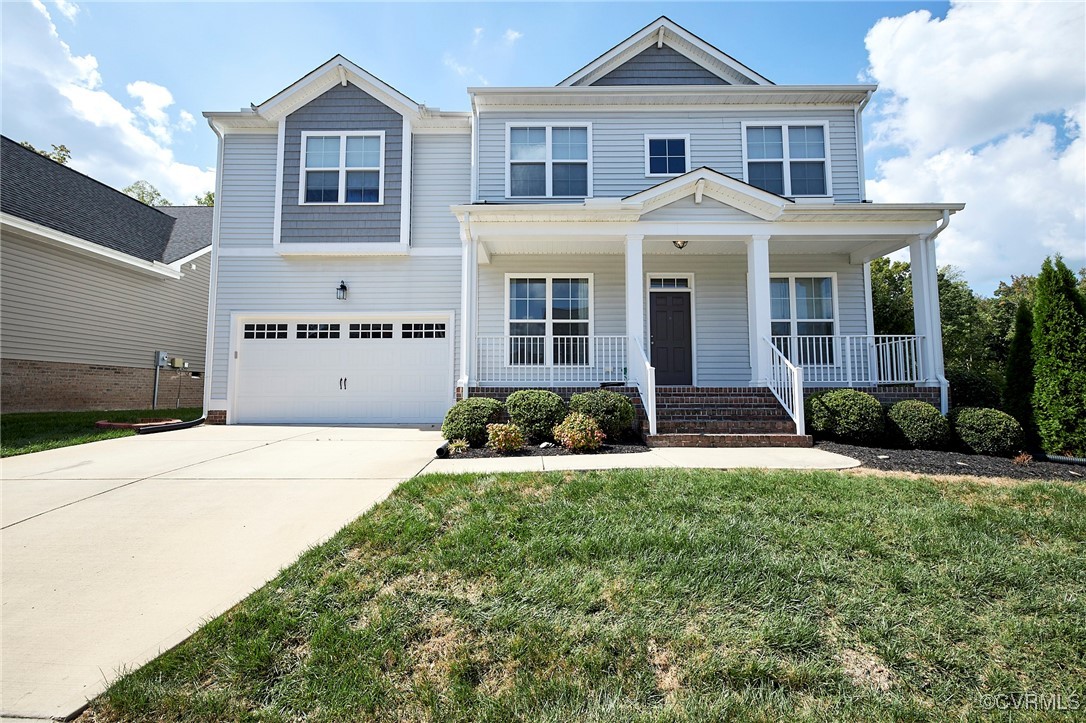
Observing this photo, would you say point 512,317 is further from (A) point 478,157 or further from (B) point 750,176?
(B) point 750,176

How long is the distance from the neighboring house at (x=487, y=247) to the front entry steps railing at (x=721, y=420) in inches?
89.1

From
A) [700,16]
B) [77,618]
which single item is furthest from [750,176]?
[77,618]

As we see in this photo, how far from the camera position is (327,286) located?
11297 mm

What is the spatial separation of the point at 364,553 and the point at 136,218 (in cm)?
1693

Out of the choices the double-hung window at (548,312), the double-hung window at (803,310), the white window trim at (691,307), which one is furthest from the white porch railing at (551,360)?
the double-hung window at (803,310)

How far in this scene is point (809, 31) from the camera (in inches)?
385

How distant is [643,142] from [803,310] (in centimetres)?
531

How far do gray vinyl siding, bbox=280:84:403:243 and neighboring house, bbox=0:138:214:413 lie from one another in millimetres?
5149

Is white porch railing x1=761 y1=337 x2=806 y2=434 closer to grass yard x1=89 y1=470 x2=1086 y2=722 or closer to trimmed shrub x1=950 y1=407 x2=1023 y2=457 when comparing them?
trimmed shrub x1=950 y1=407 x2=1023 y2=457

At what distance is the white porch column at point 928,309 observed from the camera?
884cm

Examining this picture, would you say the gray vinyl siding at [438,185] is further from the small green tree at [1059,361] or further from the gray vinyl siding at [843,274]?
the small green tree at [1059,361]

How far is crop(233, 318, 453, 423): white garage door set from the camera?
11055 mm

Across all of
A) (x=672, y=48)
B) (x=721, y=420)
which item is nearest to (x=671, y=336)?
(x=721, y=420)

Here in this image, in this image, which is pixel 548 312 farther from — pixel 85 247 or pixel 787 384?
pixel 85 247
